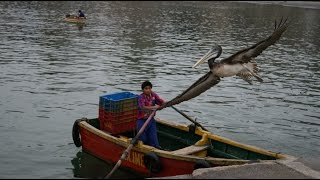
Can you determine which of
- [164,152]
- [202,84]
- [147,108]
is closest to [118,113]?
[147,108]

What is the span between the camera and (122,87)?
20.8 meters

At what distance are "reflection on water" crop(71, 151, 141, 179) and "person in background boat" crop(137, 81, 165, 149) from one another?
925 mm

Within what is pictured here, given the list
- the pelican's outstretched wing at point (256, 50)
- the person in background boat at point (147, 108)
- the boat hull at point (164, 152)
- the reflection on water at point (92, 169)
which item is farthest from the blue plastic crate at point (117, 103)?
the pelican's outstretched wing at point (256, 50)

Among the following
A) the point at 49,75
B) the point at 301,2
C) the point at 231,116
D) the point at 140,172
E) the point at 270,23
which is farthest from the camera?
the point at 301,2

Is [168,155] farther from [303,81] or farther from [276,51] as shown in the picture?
[276,51]

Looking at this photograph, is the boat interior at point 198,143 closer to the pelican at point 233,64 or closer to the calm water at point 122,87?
the pelican at point 233,64

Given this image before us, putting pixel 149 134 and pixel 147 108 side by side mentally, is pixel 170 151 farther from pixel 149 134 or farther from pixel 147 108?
pixel 147 108

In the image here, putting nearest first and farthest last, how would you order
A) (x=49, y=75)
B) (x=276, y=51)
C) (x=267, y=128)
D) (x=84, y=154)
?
(x=84, y=154), (x=267, y=128), (x=49, y=75), (x=276, y=51)

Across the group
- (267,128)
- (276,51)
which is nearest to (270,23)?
(276,51)

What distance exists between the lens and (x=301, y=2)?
285 feet

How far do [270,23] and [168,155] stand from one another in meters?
44.3

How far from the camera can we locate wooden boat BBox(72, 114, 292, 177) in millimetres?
10453

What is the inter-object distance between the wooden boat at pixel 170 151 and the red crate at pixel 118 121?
149 mm

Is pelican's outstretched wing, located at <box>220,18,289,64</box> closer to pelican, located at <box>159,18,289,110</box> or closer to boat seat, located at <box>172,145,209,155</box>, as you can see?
pelican, located at <box>159,18,289,110</box>
